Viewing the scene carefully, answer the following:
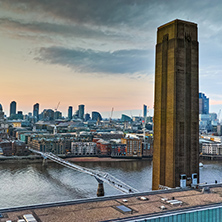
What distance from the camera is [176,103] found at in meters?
19.2

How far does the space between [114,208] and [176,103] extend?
32.7ft

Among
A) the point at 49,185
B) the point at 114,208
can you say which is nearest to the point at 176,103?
the point at 114,208

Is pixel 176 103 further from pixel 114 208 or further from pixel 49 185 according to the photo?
pixel 49 185

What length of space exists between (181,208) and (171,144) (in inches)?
319

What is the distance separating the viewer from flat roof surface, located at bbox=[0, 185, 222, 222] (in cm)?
1057

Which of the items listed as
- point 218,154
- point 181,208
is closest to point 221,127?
point 218,154

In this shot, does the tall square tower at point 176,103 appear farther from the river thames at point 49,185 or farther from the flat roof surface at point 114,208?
the river thames at point 49,185

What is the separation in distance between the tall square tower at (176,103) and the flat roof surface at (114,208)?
17.9 ft

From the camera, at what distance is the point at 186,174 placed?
19766 millimetres

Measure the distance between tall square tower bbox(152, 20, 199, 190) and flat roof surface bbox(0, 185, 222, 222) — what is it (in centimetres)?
545

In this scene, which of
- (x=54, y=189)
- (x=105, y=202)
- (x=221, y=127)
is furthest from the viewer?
(x=221, y=127)

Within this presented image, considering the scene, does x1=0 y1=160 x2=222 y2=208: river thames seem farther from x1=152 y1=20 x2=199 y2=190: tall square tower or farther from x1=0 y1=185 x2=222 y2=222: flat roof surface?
x1=0 y1=185 x2=222 y2=222: flat roof surface

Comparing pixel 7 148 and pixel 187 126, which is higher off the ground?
pixel 187 126

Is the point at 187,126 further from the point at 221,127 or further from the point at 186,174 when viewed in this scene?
the point at 221,127
